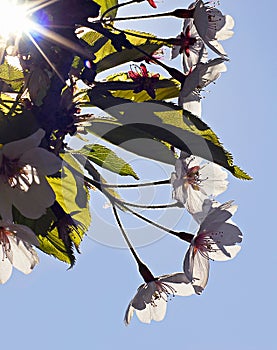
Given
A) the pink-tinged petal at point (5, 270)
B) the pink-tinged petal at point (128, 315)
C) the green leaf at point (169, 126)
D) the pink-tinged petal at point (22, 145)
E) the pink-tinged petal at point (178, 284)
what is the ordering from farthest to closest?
1. the pink-tinged petal at point (128, 315)
2. the pink-tinged petal at point (178, 284)
3. the pink-tinged petal at point (5, 270)
4. the green leaf at point (169, 126)
5. the pink-tinged petal at point (22, 145)

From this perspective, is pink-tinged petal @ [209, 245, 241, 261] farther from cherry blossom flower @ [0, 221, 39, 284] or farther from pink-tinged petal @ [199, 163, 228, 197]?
cherry blossom flower @ [0, 221, 39, 284]

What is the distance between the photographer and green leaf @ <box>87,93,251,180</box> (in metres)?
1.11

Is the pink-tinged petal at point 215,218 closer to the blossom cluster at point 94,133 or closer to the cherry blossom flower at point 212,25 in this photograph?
the blossom cluster at point 94,133

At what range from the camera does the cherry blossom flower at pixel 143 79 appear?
4.04 feet

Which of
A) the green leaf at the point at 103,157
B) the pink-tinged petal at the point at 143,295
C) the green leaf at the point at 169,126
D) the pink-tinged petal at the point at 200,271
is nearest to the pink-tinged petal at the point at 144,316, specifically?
the pink-tinged petal at the point at 143,295

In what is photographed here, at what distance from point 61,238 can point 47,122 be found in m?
0.29

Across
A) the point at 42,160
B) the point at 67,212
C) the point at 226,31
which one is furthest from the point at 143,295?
the point at 226,31

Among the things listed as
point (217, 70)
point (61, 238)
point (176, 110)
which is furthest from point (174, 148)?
point (61, 238)

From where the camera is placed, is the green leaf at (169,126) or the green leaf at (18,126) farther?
the green leaf at (169,126)

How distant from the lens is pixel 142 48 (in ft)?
4.17

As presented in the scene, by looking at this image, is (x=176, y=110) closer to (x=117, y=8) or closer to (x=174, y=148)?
(x=174, y=148)

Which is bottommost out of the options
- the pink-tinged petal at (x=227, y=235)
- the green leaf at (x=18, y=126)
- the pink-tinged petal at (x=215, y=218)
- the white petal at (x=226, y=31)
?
the pink-tinged petal at (x=227, y=235)

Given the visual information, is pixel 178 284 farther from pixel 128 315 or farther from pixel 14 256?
pixel 14 256

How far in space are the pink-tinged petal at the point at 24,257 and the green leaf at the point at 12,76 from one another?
33cm
